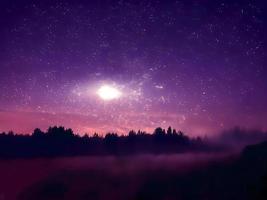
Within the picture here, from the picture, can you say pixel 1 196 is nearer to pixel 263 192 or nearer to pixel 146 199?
pixel 146 199

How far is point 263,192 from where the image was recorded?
47438 mm

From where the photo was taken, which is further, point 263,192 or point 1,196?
point 1,196

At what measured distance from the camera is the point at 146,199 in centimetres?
18688

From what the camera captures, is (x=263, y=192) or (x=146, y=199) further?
(x=146, y=199)

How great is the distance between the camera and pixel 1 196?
181 meters

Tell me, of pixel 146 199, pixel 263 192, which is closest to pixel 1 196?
pixel 146 199

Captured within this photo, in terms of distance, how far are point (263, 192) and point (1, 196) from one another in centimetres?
15984

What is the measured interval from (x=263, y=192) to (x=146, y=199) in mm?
144854

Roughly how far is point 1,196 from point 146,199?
232 ft
